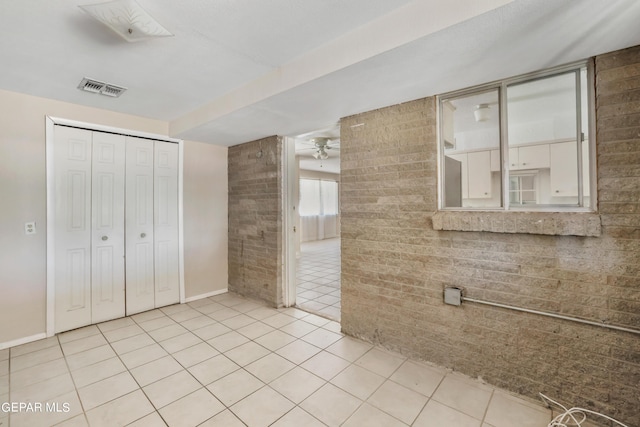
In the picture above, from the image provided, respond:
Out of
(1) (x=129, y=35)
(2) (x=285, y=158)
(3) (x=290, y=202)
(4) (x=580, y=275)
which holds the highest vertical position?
(1) (x=129, y=35)

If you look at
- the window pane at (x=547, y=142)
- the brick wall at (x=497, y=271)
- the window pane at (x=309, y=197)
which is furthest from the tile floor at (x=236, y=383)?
the window pane at (x=309, y=197)

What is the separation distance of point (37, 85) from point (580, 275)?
4755mm

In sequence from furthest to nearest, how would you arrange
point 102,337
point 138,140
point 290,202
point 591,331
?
point 290,202 → point 138,140 → point 102,337 → point 591,331

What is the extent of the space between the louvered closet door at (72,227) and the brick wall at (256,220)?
70.7 inches

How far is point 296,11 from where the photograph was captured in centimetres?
162

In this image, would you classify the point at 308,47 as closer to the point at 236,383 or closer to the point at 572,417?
the point at 236,383

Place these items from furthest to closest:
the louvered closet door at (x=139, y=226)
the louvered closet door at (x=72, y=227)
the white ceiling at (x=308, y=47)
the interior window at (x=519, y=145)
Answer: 1. the louvered closet door at (x=139, y=226)
2. the louvered closet door at (x=72, y=227)
3. the interior window at (x=519, y=145)
4. the white ceiling at (x=308, y=47)

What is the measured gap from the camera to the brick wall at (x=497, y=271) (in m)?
1.65

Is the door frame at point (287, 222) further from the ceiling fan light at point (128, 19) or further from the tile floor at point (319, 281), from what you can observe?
the ceiling fan light at point (128, 19)

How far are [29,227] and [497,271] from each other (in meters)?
4.42

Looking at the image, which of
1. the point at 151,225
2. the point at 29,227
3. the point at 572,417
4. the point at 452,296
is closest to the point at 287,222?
the point at 151,225

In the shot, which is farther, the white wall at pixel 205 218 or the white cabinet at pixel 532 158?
the white wall at pixel 205 218

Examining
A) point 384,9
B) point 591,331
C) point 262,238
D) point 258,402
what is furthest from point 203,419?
point 384,9

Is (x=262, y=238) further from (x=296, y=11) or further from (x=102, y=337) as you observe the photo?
(x=296, y=11)
